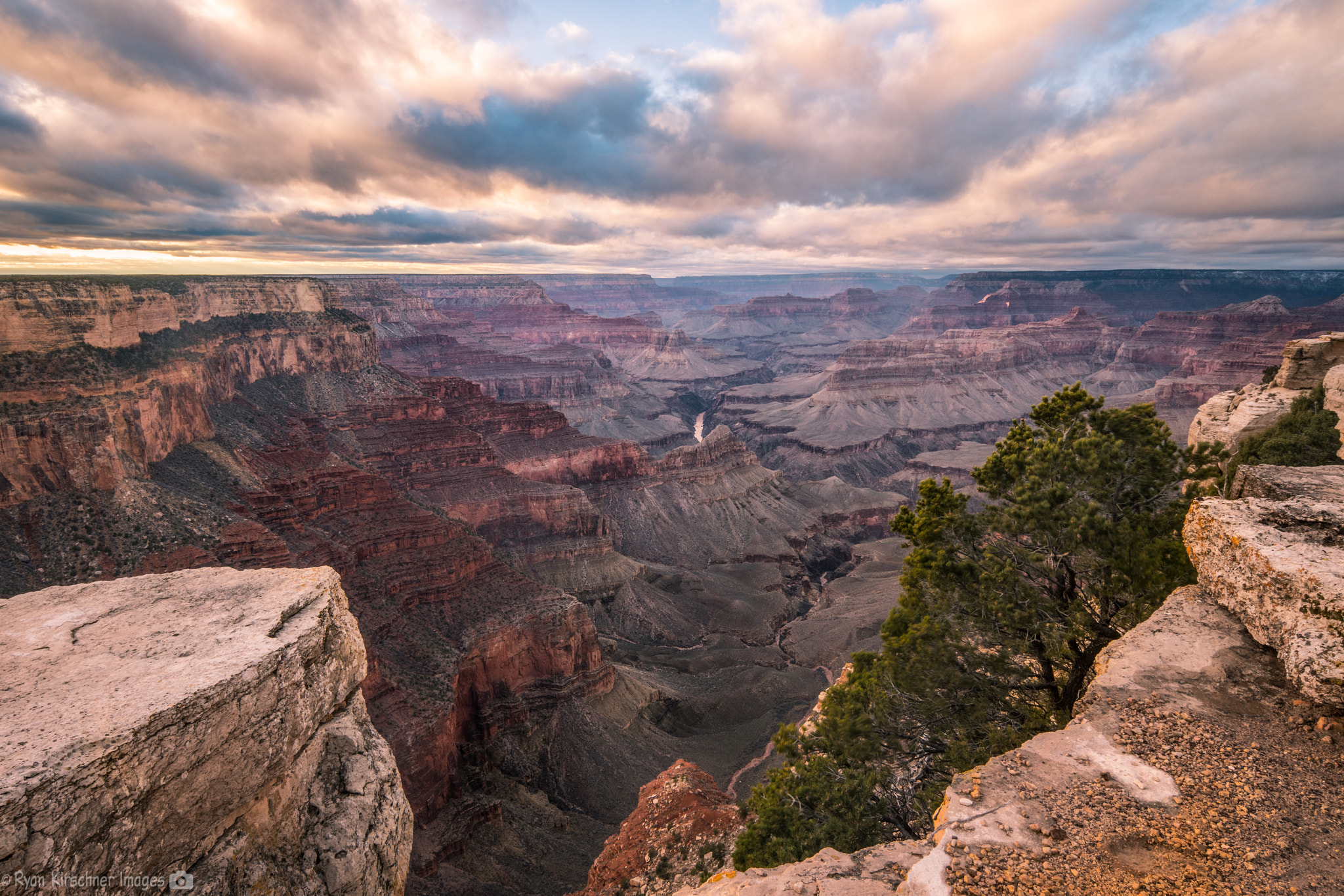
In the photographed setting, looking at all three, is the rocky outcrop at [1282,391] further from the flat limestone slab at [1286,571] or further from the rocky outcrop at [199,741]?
the rocky outcrop at [199,741]

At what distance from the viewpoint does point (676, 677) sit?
47.8m

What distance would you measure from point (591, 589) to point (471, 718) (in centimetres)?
2549

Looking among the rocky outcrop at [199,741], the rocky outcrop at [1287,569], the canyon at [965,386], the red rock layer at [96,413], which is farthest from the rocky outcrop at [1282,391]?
the canyon at [965,386]

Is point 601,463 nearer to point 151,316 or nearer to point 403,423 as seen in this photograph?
point 403,423

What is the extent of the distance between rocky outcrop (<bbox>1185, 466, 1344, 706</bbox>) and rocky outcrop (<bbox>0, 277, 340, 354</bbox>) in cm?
5222

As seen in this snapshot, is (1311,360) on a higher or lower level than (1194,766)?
higher

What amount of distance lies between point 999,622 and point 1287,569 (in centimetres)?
541

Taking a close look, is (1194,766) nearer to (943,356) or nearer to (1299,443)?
(1299,443)

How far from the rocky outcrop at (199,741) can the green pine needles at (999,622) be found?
943 centimetres

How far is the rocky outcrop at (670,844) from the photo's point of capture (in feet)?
58.4

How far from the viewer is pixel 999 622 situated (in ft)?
46.1

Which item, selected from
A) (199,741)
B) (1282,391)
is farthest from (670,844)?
(1282,391)

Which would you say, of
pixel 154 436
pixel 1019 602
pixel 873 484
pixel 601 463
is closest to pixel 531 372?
pixel 601 463

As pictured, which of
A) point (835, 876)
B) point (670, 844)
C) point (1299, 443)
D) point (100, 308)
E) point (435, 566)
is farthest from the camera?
point (100, 308)
